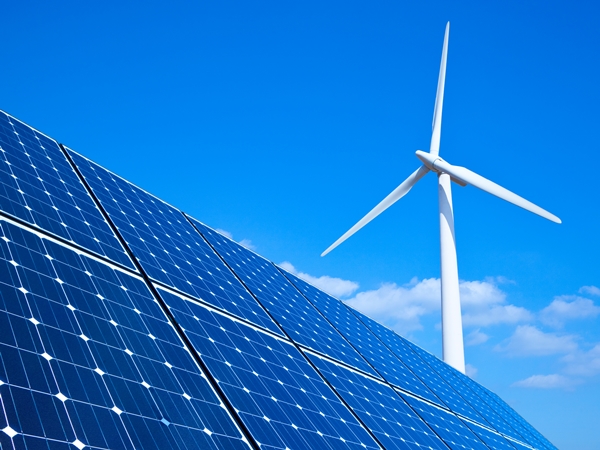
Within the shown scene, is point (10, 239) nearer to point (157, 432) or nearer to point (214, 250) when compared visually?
point (157, 432)

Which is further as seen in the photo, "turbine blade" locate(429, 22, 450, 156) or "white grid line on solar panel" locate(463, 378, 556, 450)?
"turbine blade" locate(429, 22, 450, 156)

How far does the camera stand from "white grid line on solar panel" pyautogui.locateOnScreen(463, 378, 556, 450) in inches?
1587

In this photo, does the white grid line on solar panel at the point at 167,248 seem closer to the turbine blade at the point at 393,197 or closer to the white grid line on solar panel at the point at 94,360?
the white grid line on solar panel at the point at 94,360

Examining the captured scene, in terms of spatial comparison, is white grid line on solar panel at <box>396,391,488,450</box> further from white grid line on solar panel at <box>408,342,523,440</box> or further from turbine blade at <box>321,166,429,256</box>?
turbine blade at <box>321,166,429,256</box>

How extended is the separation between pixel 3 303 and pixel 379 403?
50.8 ft

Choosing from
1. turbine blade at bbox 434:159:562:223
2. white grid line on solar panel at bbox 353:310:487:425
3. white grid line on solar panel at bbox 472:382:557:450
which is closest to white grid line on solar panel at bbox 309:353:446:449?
white grid line on solar panel at bbox 353:310:487:425

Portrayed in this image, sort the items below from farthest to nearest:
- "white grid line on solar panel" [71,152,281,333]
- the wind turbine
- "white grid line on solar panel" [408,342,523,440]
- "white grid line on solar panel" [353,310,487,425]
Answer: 1. the wind turbine
2. "white grid line on solar panel" [408,342,523,440]
3. "white grid line on solar panel" [353,310,487,425]
4. "white grid line on solar panel" [71,152,281,333]

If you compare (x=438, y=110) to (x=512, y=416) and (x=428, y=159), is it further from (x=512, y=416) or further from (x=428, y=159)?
(x=512, y=416)

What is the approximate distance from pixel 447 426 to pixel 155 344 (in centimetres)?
1716

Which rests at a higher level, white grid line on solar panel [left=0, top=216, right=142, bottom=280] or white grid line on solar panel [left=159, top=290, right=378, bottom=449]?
white grid line on solar panel [left=159, top=290, right=378, bottom=449]

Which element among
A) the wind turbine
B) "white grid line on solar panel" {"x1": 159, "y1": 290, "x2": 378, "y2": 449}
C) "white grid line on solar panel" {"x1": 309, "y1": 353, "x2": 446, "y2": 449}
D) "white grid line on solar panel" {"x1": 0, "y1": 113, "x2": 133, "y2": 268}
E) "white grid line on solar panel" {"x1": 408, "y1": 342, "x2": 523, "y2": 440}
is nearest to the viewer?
"white grid line on solar panel" {"x1": 159, "y1": 290, "x2": 378, "y2": 449}

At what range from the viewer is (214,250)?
1077 inches

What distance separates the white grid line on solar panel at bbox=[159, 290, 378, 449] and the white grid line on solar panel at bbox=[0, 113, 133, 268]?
9.61 feet

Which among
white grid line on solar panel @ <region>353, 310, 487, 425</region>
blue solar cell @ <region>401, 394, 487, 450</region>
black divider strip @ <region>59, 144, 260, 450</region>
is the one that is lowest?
black divider strip @ <region>59, 144, 260, 450</region>
